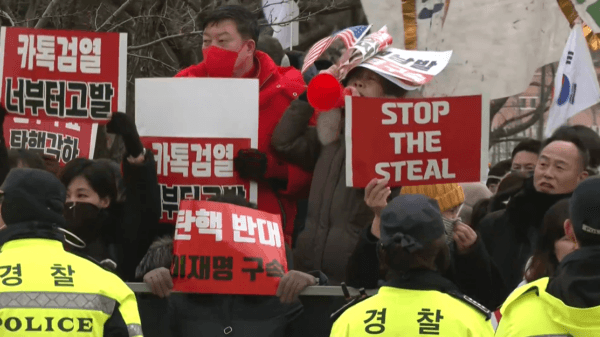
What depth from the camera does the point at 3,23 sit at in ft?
39.5

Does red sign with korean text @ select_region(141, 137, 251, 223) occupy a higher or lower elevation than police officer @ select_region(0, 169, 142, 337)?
higher

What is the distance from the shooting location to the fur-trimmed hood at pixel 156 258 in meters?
6.27

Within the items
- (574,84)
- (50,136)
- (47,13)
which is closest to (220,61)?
(50,136)

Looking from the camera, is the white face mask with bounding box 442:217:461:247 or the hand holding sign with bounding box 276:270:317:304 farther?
the hand holding sign with bounding box 276:270:317:304

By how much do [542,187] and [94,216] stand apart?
2.22m

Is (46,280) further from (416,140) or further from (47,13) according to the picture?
(47,13)

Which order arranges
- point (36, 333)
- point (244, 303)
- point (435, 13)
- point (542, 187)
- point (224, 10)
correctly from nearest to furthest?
point (36, 333) → point (244, 303) → point (542, 187) → point (224, 10) → point (435, 13)

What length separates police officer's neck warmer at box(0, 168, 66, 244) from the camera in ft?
16.7

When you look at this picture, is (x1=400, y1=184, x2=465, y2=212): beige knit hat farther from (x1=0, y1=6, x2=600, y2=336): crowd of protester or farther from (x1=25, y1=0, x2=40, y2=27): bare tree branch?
(x1=25, y1=0, x2=40, y2=27): bare tree branch

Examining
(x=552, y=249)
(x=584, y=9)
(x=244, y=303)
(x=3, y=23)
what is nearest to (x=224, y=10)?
(x=244, y=303)

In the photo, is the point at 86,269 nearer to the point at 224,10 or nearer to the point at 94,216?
the point at 94,216

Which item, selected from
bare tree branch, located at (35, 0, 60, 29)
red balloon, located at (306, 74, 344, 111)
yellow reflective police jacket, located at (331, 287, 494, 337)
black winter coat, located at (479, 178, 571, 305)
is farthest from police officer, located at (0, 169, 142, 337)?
bare tree branch, located at (35, 0, 60, 29)

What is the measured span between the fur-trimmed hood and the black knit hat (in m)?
1.16

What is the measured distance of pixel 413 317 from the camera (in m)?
4.85
